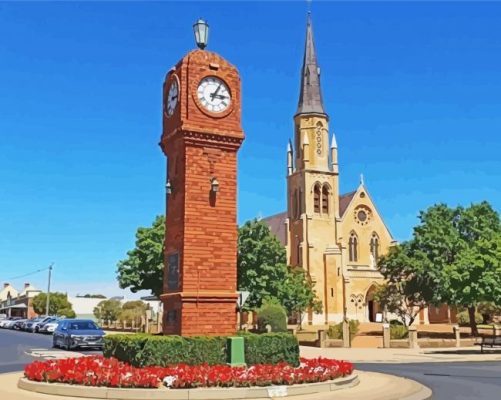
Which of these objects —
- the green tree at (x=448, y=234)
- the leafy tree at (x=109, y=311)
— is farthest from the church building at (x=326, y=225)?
the leafy tree at (x=109, y=311)

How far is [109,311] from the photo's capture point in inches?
3334

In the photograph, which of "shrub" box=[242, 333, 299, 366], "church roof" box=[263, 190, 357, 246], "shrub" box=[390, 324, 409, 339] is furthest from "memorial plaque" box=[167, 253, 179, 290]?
"church roof" box=[263, 190, 357, 246]

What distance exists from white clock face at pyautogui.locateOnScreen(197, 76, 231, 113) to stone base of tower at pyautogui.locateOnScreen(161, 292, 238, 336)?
5.01 m

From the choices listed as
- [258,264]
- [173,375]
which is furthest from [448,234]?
[173,375]

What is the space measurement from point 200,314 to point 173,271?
1.39 meters

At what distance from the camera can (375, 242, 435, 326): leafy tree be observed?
51.2 meters

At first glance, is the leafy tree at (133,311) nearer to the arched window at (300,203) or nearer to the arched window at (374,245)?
the arched window at (300,203)

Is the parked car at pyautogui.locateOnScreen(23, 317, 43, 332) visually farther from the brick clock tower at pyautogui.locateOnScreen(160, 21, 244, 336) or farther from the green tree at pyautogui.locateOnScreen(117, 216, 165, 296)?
the brick clock tower at pyautogui.locateOnScreen(160, 21, 244, 336)

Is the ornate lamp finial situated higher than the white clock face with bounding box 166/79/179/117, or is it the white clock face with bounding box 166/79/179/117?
the ornate lamp finial

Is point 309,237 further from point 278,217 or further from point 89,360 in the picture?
point 89,360

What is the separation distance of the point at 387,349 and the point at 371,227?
41.1 meters

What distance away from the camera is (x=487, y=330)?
55.8 meters

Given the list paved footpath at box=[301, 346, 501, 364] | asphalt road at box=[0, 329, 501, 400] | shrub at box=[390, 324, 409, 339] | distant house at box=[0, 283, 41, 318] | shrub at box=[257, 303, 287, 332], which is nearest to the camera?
asphalt road at box=[0, 329, 501, 400]

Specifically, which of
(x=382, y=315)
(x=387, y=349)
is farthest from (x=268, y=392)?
(x=382, y=315)
